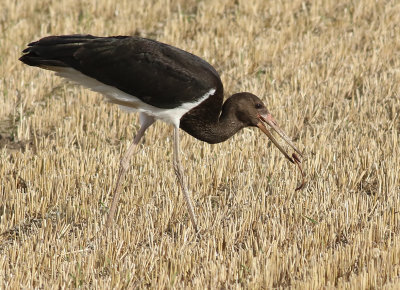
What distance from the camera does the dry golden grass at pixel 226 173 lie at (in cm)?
517

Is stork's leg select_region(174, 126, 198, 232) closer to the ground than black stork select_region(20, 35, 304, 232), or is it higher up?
closer to the ground

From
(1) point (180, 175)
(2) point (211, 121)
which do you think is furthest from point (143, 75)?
(1) point (180, 175)

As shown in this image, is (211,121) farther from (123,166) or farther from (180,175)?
(123,166)

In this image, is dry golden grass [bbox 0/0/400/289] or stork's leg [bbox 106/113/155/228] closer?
dry golden grass [bbox 0/0/400/289]

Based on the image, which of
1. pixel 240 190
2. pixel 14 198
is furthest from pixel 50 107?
pixel 240 190

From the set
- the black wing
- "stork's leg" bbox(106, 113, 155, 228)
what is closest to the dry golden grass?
"stork's leg" bbox(106, 113, 155, 228)

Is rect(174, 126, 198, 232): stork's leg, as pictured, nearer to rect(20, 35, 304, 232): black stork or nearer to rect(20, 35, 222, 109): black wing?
rect(20, 35, 304, 232): black stork

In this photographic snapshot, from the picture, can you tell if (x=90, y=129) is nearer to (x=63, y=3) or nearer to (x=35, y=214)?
(x=35, y=214)

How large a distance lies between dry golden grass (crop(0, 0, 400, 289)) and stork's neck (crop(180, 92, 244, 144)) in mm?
546

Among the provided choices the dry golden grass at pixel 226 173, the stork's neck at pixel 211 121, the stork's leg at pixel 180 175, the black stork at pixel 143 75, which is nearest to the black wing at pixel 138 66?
the black stork at pixel 143 75

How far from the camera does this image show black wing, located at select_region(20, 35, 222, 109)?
6.16 m

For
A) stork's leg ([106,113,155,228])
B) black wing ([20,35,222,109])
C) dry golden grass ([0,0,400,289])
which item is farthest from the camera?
black wing ([20,35,222,109])

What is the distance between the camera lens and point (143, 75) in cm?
621

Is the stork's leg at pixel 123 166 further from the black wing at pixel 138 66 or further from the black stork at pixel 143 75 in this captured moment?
the black wing at pixel 138 66
